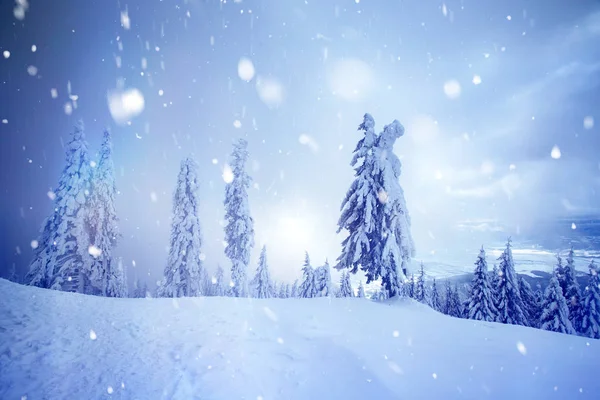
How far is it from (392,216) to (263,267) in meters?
26.5

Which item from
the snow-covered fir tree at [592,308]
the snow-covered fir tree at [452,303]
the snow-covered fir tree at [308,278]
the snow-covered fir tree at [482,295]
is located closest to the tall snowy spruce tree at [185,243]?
the snow-covered fir tree at [308,278]

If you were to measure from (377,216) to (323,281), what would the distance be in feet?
72.2

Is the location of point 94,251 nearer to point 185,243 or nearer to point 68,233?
point 68,233

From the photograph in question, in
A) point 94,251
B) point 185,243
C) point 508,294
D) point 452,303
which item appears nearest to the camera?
point 94,251

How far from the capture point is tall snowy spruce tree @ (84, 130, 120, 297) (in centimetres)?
2319

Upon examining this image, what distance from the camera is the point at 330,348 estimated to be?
26.2 feet

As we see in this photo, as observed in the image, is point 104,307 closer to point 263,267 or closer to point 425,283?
point 263,267

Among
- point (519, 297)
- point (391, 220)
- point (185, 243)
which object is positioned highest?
point (391, 220)

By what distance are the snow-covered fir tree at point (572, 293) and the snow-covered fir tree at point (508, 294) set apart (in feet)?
14.7

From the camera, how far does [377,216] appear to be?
15.7 meters

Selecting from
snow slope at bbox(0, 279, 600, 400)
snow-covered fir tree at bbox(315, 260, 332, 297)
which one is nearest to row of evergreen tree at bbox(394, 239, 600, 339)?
snow-covered fir tree at bbox(315, 260, 332, 297)

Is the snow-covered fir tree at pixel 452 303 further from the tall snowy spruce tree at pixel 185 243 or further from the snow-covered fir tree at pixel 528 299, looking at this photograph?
the tall snowy spruce tree at pixel 185 243

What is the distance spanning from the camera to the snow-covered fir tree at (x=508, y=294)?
29.8 m

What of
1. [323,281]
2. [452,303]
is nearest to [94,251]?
[323,281]
